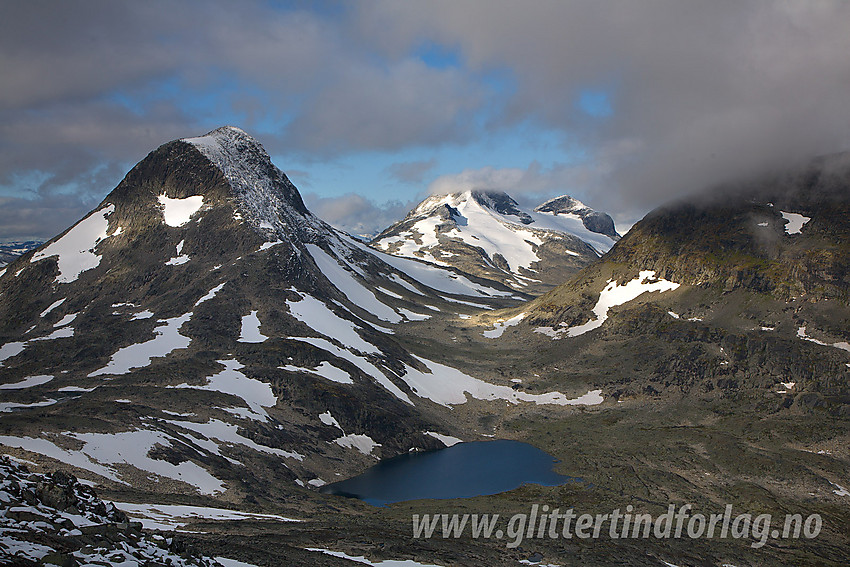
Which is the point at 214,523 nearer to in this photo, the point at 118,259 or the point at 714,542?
the point at 714,542

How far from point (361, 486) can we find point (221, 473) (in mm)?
23666

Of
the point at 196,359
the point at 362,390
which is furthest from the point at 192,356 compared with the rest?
the point at 362,390

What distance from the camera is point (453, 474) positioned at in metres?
101

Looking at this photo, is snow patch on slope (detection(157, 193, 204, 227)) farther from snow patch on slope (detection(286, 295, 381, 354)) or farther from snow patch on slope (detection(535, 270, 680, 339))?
snow patch on slope (detection(535, 270, 680, 339))

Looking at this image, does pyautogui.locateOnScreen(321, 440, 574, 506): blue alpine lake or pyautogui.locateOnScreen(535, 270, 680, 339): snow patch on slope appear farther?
pyautogui.locateOnScreen(535, 270, 680, 339): snow patch on slope

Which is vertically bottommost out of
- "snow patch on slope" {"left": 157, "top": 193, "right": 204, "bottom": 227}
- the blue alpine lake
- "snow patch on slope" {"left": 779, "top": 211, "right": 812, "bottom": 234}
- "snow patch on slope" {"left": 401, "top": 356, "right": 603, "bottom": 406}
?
the blue alpine lake

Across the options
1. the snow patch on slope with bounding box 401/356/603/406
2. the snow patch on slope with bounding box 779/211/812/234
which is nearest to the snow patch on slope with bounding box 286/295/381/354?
the snow patch on slope with bounding box 401/356/603/406

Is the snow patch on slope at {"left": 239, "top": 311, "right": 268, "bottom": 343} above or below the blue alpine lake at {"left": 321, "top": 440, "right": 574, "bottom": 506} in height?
above

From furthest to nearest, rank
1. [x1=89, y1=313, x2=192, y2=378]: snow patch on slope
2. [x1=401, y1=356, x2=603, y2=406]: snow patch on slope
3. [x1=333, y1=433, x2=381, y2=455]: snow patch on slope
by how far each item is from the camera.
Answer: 1. [x1=401, y1=356, x2=603, y2=406]: snow patch on slope
2. [x1=89, y1=313, x2=192, y2=378]: snow patch on slope
3. [x1=333, y1=433, x2=381, y2=455]: snow patch on slope

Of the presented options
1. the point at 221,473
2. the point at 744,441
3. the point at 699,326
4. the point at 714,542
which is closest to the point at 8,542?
the point at 221,473

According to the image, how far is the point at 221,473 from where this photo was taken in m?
77.1

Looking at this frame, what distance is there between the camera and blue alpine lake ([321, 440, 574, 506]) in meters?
89.9

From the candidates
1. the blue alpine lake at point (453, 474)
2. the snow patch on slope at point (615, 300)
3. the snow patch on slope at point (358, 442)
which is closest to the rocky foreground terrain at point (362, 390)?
the snow patch on slope at point (358, 442)

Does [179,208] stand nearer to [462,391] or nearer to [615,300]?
[462,391]
